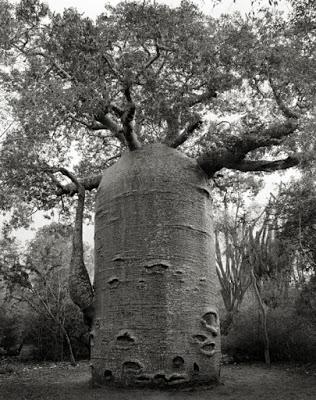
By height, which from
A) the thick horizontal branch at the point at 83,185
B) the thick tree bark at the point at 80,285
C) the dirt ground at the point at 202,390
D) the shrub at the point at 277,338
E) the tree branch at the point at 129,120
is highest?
the tree branch at the point at 129,120

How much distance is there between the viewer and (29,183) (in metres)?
6.55

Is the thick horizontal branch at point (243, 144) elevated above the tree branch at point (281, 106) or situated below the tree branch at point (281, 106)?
below

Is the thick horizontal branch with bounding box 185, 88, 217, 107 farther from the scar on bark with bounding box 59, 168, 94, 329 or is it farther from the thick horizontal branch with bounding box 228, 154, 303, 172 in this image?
the scar on bark with bounding box 59, 168, 94, 329

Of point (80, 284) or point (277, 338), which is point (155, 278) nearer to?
point (80, 284)

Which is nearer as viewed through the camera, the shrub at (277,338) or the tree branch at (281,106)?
the tree branch at (281,106)

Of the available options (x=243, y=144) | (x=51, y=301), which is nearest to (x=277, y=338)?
(x=243, y=144)

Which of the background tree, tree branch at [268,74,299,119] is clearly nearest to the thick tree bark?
the background tree

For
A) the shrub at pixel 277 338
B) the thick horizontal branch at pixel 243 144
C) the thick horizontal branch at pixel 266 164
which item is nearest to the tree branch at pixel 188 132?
the thick horizontal branch at pixel 243 144

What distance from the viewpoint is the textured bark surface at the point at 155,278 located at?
4.50 m

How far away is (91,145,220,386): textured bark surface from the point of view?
4.50 metres

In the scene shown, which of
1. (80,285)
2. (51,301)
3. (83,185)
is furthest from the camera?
(51,301)

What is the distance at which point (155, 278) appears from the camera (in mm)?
4730

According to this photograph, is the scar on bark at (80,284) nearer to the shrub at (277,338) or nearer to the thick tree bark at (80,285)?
the thick tree bark at (80,285)

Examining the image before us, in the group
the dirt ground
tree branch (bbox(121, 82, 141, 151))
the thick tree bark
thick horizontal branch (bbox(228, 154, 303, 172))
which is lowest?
the dirt ground
